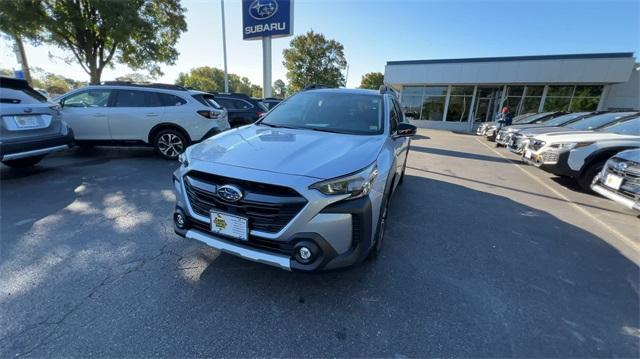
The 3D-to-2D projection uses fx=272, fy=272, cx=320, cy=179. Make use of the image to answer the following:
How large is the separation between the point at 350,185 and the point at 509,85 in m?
24.8

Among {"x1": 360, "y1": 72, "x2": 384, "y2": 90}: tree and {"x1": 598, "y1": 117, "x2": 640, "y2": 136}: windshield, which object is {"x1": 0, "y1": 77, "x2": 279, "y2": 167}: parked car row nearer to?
{"x1": 598, "y1": 117, "x2": 640, "y2": 136}: windshield

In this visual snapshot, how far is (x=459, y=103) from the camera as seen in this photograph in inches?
891

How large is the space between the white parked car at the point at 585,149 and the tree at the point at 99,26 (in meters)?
19.2

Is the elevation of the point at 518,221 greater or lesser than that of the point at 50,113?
lesser

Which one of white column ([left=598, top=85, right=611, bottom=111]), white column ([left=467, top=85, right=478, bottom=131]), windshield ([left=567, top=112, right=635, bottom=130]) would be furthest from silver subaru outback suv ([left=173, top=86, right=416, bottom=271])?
white column ([left=598, top=85, right=611, bottom=111])

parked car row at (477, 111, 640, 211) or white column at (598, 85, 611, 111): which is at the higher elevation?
white column at (598, 85, 611, 111)

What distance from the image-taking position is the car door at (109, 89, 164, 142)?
6121mm

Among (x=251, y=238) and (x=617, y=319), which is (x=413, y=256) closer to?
(x=617, y=319)

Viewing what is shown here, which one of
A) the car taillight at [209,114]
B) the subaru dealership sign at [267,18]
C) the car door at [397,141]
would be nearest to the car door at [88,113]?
the car taillight at [209,114]

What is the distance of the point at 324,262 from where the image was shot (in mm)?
1938

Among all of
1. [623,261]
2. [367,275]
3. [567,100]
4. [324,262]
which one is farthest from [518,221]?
[567,100]

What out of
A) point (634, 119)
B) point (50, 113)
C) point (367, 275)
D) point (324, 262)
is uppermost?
point (634, 119)

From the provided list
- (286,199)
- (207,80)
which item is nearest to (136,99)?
(286,199)

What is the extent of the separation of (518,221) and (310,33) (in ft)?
152
